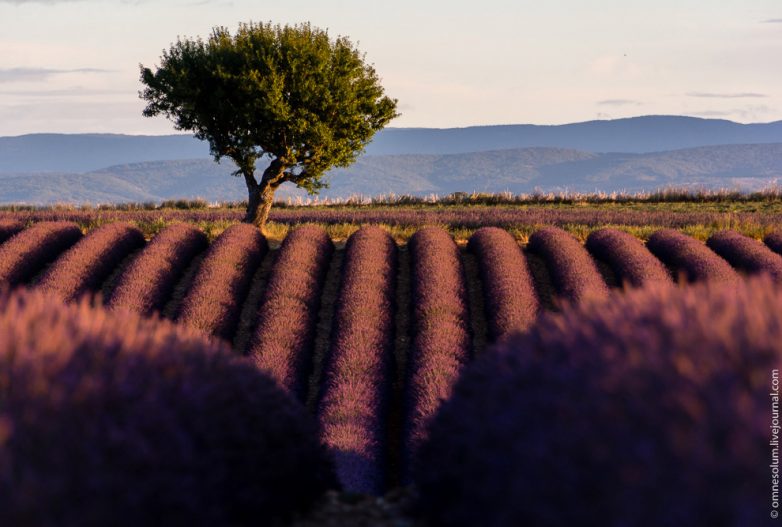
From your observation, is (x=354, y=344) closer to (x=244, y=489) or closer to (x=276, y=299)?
(x=276, y=299)

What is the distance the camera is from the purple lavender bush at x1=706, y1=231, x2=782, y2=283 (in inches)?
654

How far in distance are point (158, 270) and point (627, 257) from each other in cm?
872

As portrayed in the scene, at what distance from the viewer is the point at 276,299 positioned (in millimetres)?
15609

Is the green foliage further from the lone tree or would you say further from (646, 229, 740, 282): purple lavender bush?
(646, 229, 740, 282): purple lavender bush

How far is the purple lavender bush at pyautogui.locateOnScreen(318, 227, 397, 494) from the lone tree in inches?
358

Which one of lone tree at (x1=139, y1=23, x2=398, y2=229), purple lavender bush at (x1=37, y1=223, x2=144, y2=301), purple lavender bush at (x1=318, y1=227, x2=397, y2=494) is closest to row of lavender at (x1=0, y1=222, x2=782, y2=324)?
purple lavender bush at (x1=37, y1=223, x2=144, y2=301)

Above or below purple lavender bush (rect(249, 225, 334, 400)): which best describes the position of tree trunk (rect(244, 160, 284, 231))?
above

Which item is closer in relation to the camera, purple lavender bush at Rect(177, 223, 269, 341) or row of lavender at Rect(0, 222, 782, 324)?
purple lavender bush at Rect(177, 223, 269, 341)

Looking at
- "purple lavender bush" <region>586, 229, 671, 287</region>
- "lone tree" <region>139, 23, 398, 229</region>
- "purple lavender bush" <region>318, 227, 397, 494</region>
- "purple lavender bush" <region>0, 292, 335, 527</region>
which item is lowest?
"purple lavender bush" <region>318, 227, 397, 494</region>

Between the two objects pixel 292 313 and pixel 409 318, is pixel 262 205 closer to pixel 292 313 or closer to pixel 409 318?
pixel 409 318

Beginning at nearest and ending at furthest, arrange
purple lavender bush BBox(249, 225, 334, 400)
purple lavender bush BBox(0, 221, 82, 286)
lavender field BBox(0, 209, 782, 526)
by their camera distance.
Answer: lavender field BBox(0, 209, 782, 526), purple lavender bush BBox(249, 225, 334, 400), purple lavender bush BBox(0, 221, 82, 286)

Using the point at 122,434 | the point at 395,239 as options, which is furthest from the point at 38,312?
the point at 395,239

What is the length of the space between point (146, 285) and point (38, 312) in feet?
36.0

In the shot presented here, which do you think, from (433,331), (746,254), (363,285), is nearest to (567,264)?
(746,254)
